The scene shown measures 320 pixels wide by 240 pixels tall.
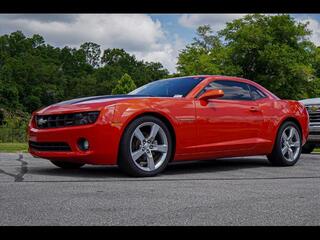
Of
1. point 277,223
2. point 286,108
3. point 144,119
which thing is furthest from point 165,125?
point 277,223

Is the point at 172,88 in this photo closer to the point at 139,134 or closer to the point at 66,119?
the point at 139,134

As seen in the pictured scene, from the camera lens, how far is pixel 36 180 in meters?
5.76

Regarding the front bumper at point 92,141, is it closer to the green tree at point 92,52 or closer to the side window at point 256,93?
the side window at point 256,93

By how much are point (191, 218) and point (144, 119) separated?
268cm

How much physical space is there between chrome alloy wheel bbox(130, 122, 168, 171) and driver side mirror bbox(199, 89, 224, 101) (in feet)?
2.80

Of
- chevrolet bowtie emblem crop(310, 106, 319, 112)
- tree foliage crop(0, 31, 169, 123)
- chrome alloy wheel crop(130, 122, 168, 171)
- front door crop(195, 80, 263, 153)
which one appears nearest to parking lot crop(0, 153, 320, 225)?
chrome alloy wheel crop(130, 122, 168, 171)

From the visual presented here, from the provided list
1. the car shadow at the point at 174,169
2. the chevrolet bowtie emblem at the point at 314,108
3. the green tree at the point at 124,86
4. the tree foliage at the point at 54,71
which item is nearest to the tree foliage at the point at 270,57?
the green tree at the point at 124,86

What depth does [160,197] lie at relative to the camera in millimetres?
4648

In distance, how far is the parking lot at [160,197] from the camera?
12.1ft

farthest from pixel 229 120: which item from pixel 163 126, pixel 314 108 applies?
pixel 314 108

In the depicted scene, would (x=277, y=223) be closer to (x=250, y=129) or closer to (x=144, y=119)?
(x=144, y=119)

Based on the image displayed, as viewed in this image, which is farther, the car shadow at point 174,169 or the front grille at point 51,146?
the car shadow at point 174,169

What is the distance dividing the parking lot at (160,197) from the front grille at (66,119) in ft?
2.01

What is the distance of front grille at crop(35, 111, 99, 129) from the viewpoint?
20.1ft
